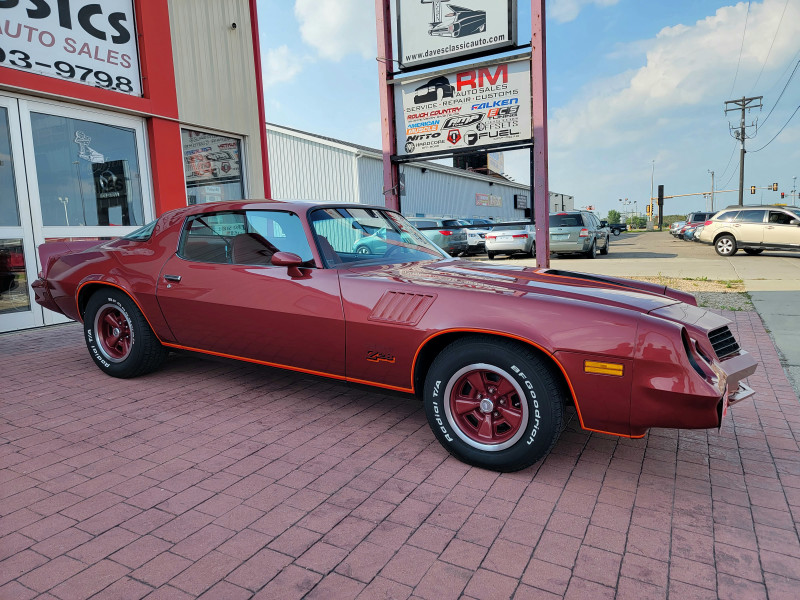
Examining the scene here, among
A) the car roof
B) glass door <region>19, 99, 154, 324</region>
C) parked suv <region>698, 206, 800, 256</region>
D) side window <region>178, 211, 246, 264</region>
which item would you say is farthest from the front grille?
parked suv <region>698, 206, 800, 256</region>

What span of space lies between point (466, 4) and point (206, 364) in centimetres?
580

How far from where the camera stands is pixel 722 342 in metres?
2.77

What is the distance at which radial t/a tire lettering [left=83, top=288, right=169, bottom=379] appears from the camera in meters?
4.15

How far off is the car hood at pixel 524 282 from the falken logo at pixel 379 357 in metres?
0.43

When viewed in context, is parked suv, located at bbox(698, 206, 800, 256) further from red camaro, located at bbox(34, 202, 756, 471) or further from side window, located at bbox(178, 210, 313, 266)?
side window, located at bbox(178, 210, 313, 266)

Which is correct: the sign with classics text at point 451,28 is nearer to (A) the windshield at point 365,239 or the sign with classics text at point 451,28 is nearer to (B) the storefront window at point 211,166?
(B) the storefront window at point 211,166

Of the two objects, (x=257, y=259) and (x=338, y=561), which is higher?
(x=257, y=259)

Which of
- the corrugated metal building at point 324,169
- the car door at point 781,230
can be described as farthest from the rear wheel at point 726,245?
the corrugated metal building at point 324,169

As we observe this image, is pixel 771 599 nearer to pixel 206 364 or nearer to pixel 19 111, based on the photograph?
pixel 206 364

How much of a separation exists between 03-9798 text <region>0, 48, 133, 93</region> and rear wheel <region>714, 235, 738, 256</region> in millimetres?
17379

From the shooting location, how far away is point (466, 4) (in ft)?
23.4

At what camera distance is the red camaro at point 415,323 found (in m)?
2.40

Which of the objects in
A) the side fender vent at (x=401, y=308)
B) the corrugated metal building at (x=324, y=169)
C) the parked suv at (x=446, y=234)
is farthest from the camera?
the corrugated metal building at (x=324, y=169)

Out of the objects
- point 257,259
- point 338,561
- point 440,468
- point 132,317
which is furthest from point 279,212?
point 338,561
